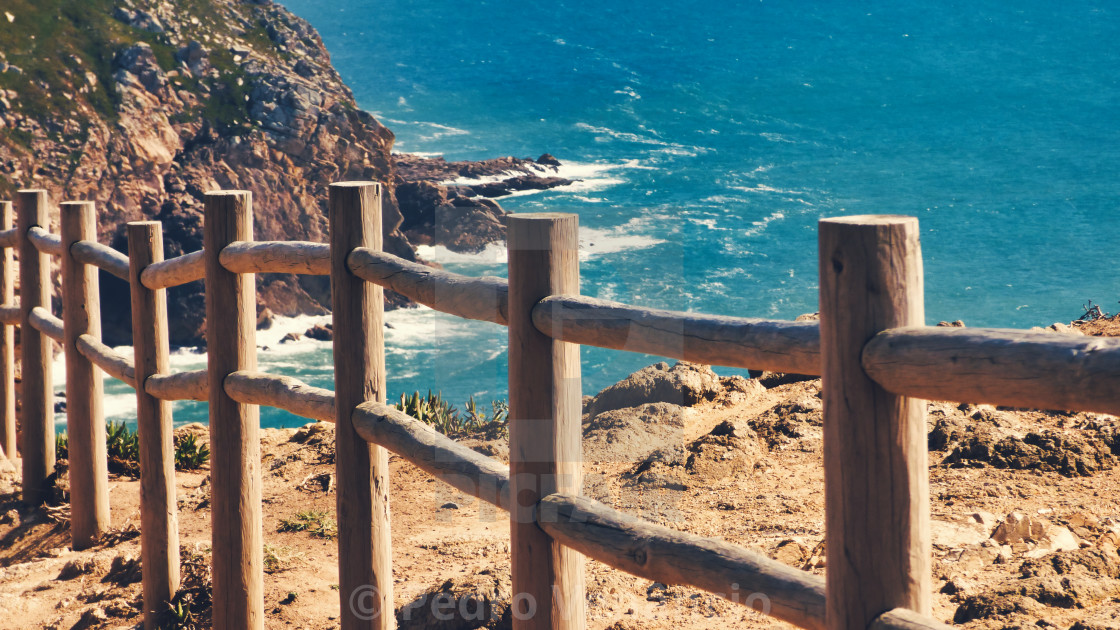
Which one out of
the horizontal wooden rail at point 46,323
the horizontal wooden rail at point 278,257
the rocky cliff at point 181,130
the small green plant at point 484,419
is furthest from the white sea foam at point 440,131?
the horizontal wooden rail at point 278,257

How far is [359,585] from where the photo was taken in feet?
10.4

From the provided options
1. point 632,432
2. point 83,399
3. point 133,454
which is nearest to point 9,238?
point 83,399

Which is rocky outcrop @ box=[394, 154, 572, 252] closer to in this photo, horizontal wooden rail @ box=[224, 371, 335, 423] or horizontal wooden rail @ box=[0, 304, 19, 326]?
horizontal wooden rail @ box=[0, 304, 19, 326]

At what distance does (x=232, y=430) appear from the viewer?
3.81m

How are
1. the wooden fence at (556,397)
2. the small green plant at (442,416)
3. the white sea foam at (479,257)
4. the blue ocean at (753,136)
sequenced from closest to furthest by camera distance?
the wooden fence at (556,397), the small green plant at (442,416), the white sea foam at (479,257), the blue ocean at (753,136)

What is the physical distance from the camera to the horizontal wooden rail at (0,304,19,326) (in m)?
6.70

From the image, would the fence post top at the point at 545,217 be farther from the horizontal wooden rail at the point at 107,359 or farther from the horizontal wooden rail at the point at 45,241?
the horizontal wooden rail at the point at 45,241

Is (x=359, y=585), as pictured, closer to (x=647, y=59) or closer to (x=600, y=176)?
(x=600, y=176)

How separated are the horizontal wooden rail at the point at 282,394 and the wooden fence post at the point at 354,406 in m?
0.17

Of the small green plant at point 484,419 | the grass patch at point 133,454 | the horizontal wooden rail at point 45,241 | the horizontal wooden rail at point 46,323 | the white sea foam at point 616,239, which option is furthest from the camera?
the white sea foam at point 616,239

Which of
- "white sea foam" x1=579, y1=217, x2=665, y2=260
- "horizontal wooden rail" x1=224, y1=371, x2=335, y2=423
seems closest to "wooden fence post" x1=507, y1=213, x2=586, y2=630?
"horizontal wooden rail" x1=224, y1=371, x2=335, y2=423

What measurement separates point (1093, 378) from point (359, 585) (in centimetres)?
252

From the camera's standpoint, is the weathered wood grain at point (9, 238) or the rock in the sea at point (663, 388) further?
the rock in the sea at point (663, 388)

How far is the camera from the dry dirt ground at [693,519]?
362 centimetres
